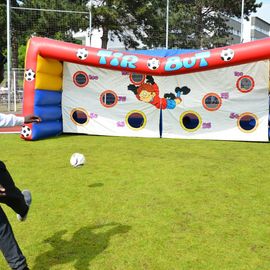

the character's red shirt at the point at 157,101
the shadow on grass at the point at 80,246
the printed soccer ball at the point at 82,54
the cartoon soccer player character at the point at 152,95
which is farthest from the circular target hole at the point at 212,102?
the shadow on grass at the point at 80,246

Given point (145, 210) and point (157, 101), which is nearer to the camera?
point (145, 210)

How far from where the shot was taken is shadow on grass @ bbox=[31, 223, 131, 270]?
3197 mm

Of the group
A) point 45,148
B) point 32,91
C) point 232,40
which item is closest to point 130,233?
point 45,148

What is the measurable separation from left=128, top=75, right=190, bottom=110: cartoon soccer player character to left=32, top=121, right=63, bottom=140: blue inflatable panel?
2.24 meters

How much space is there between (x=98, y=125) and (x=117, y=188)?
18.2 ft

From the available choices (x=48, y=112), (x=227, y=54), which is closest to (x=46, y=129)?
(x=48, y=112)

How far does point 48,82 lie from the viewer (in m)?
9.84

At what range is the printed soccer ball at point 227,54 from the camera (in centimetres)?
880

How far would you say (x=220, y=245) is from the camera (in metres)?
3.52

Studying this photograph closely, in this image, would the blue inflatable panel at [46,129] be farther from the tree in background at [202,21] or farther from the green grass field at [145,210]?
the tree in background at [202,21]

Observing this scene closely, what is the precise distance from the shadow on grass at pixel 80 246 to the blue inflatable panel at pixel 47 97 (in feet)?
19.9

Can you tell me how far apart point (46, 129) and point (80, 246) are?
6.70m

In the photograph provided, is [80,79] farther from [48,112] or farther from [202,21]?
[202,21]

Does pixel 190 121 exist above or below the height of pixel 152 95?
below
